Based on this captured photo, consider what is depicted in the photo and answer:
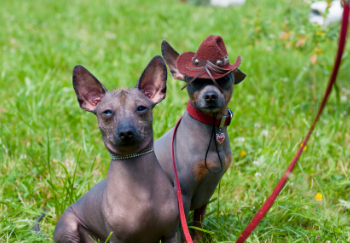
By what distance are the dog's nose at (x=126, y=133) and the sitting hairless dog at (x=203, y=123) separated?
0.50 meters

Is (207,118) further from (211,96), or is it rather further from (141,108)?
(141,108)

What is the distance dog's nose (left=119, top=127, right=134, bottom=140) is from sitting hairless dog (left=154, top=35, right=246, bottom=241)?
50cm

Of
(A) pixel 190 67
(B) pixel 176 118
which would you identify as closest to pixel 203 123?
(A) pixel 190 67

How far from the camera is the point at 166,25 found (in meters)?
7.38

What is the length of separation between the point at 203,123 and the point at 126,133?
2.04ft

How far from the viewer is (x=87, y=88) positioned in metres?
2.24

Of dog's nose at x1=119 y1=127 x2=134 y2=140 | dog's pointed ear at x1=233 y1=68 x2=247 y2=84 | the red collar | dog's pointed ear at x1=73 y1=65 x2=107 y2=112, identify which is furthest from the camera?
dog's pointed ear at x1=233 y1=68 x2=247 y2=84

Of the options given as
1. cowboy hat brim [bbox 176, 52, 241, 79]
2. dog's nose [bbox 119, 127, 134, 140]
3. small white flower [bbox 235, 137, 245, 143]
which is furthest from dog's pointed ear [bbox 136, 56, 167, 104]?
small white flower [bbox 235, 137, 245, 143]

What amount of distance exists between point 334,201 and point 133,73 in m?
3.20

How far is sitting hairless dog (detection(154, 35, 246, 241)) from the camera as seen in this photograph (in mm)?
2287

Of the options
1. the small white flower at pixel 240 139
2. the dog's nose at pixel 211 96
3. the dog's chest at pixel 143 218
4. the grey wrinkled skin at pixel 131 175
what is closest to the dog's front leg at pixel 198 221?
the grey wrinkled skin at pixel 131 175

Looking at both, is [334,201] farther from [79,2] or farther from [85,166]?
[79,2]

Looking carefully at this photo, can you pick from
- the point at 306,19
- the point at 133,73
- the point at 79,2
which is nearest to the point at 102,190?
the point at 133,73

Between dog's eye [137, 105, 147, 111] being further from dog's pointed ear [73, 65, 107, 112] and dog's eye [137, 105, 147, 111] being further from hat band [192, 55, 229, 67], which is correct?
hat band [192, 55, 229, 67]
